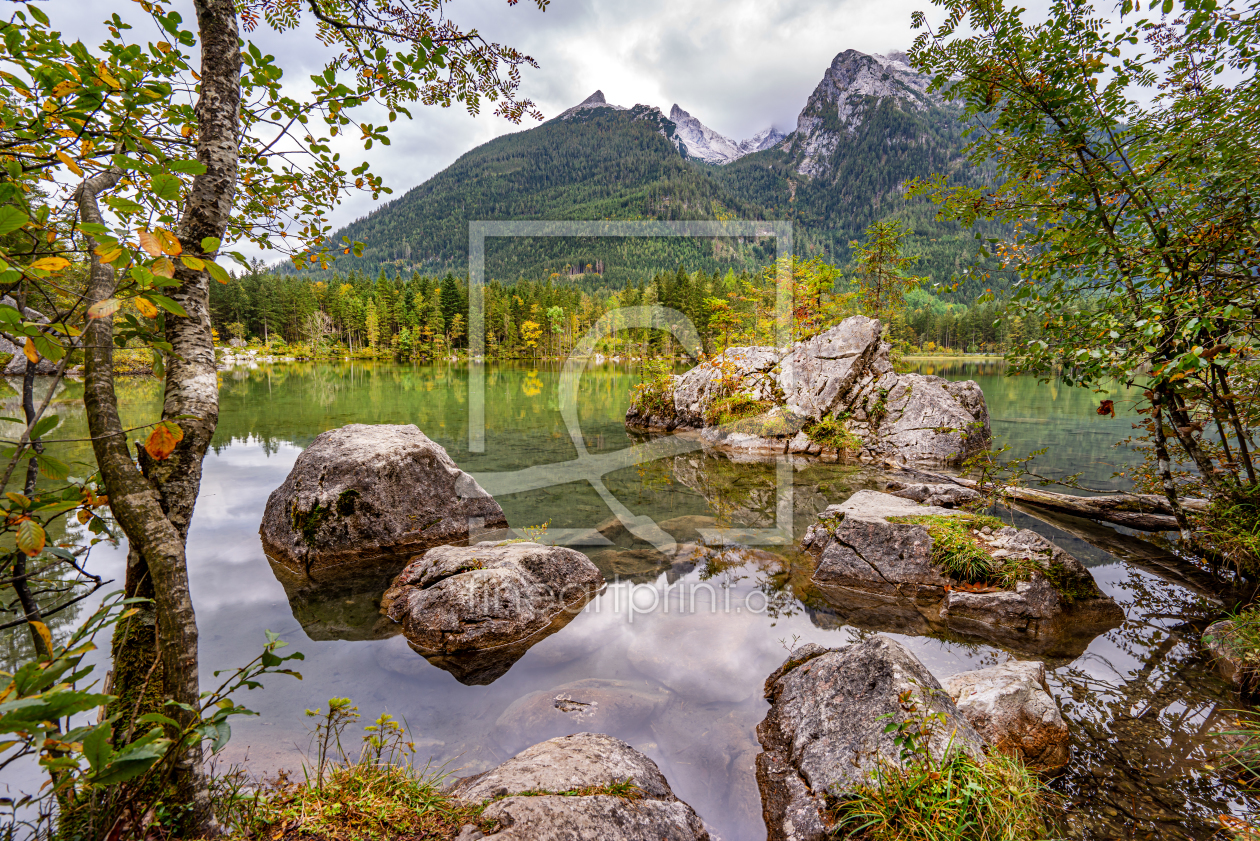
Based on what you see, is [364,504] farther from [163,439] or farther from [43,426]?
[43,426]

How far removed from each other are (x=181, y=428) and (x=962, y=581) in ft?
26.9

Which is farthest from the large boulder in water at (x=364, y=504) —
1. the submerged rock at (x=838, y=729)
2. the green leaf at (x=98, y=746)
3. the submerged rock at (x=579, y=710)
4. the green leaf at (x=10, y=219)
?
the green leaf at (x=10, y=219)

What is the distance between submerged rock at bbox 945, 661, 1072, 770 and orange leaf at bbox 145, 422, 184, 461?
5.26 m

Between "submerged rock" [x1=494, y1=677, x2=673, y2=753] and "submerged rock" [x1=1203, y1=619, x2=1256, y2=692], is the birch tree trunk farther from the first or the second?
"submerged rock" [x1=1203, y1=619, x2=1256, y2=692]

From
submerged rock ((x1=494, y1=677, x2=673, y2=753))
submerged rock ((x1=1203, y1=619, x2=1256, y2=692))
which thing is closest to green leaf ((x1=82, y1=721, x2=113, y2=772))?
submerged rock ((x1=494, y1=677, x2=673, y2=753))

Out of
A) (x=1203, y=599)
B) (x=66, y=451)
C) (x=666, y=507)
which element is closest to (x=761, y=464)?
(x=666, y=507)

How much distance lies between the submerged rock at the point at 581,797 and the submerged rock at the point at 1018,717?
2443 millimetres

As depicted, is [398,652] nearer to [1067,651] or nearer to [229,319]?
[1067,651]

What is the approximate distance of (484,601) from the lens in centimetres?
577

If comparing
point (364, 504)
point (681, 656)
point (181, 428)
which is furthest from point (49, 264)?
point (364, 504)

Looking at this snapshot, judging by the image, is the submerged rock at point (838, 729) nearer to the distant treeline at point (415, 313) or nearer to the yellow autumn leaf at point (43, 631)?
the yellow autumn leaf at point (43, 631)

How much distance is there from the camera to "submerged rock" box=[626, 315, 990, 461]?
1555 centimetres

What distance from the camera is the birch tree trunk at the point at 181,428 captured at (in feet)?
6.75

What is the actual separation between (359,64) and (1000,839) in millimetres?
6530
